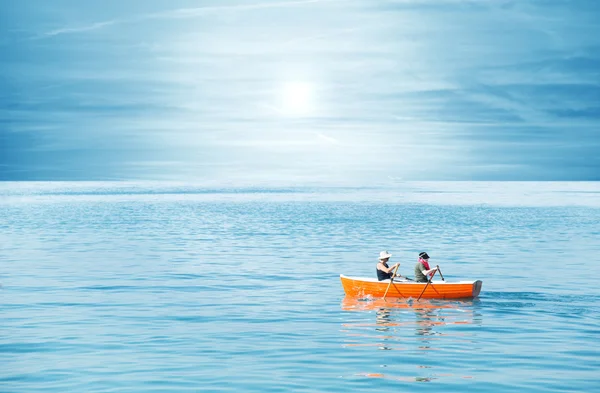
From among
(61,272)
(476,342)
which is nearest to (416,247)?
(61,272)

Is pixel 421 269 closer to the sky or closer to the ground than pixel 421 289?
closer to the sky

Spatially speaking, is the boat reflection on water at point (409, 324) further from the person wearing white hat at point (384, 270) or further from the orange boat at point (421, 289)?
the person wearing white hat at point (384, 270)

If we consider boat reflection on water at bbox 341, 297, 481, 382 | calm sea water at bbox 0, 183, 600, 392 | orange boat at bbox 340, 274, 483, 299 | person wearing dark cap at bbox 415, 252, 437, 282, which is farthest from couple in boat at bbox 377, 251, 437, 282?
calm sea water at bbox 0, 183, 600, 392

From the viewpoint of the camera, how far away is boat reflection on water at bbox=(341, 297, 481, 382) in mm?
24294

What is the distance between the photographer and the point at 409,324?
92.4ft

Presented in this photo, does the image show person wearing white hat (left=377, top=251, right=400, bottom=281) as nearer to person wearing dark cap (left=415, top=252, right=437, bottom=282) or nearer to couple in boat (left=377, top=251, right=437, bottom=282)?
couple in boat (left=377, top=251, right=437, bottom=282)

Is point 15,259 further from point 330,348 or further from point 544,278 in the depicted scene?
point 330,348

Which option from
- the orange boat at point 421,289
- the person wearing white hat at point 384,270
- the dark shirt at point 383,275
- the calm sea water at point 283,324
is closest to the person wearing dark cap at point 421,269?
the orange boat at point 421,289

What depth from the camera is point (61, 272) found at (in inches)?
1813

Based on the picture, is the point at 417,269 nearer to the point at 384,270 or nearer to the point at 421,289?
the point at 421,289

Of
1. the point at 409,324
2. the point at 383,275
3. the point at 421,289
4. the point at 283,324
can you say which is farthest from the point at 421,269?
the point at 283,324

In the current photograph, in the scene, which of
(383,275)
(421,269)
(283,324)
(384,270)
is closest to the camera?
(283,324)

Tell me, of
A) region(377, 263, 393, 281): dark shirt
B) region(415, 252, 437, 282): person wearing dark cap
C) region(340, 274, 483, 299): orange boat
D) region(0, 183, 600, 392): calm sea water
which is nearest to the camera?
region(0, 183, 600, 392): calm sea water

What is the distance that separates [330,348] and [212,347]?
3.28 metres
